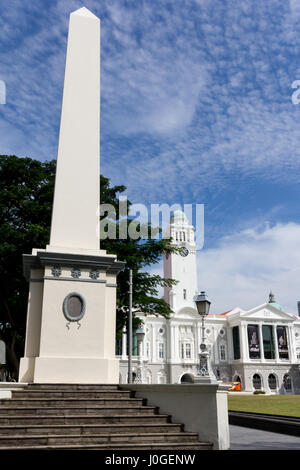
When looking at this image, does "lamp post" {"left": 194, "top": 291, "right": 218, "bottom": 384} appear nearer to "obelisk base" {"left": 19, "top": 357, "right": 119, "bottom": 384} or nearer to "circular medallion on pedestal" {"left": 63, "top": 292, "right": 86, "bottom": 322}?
"obelisk base" {"left": 19, "top": 357, "right": 119, "bottom": 384}

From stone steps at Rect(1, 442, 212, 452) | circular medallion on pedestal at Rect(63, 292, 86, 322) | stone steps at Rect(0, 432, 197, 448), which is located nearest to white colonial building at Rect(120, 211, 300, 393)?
circular medallion on pedestal at Rect(63, 292, 86, 322)

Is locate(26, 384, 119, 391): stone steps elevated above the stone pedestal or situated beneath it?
situated beneath

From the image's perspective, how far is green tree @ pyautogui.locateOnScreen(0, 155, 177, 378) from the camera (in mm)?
20094

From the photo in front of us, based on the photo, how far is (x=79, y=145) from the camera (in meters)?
13.1

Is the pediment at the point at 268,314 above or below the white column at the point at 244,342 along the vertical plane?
above

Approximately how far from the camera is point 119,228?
72.0ft

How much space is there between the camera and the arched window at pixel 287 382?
69.2 metres

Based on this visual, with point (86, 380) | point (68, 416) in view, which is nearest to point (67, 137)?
point (86, 380)

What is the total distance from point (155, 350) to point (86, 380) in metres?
56.3

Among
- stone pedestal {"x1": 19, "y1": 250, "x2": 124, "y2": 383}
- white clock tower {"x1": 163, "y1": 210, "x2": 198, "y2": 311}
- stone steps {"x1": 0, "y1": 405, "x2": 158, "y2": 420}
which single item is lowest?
stone steps {"x1": 0, "y1": 405, "x2": 158, "y2": 420}

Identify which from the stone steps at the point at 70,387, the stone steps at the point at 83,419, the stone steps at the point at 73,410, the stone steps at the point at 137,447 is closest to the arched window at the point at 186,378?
the stone steps at the point at 70,387

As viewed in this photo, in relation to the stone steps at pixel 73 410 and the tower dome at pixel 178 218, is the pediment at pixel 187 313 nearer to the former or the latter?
the tower dome at pixel 178 218

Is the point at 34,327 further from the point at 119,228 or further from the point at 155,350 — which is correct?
the point at 155,350

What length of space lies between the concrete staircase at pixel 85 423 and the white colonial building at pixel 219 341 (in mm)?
55838
